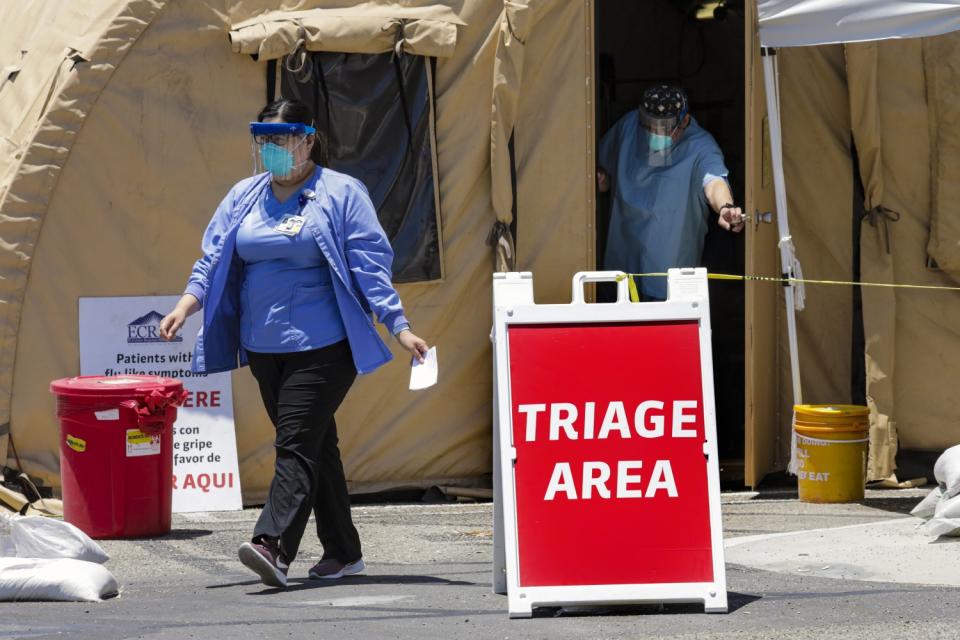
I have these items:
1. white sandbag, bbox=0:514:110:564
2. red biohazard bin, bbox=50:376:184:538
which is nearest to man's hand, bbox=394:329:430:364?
white sandbag, bbox=0:514:110:564

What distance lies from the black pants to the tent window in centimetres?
236

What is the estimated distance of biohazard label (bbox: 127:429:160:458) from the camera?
7.16 metres

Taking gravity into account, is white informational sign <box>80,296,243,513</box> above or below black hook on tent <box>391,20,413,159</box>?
below

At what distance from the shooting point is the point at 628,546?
16.9 ft

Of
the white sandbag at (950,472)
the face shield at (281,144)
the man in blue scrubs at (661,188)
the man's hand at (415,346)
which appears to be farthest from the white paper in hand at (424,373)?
the man in blue scrubs at (661,188)

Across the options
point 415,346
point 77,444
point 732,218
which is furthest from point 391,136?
point 415,346

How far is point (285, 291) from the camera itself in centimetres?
589

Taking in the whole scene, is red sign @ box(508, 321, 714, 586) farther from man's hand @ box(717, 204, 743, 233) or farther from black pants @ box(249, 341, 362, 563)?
man's hand @ box(717, 204, 743, 233)

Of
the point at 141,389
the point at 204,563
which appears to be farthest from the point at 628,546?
the point at 141,389

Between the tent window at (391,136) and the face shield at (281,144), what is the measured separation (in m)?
2.25

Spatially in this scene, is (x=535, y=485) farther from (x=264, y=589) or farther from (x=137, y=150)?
(x=137, y=150)

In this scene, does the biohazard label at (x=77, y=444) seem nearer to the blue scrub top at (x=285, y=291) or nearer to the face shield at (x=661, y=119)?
the blue scrub top at (x=285, y=291)

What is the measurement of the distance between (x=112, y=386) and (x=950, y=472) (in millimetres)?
3467

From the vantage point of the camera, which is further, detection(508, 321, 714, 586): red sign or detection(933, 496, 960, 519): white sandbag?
detection(933, 496, 960, 519): white sandbag
